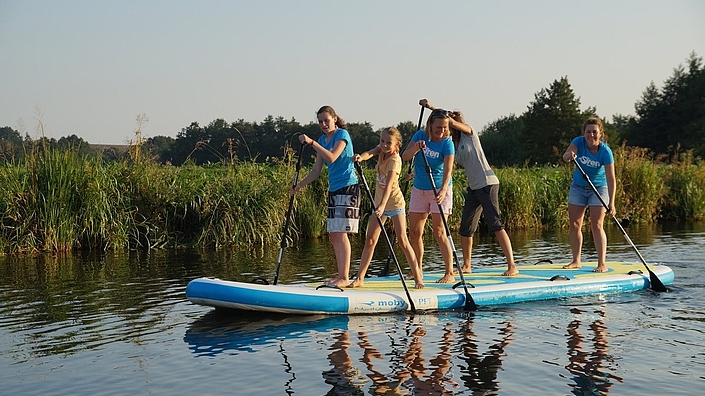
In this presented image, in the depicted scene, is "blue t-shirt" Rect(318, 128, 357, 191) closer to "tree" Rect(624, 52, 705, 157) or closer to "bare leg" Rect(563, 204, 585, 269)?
"bare leg" Rect(563, 204, 585, 269)

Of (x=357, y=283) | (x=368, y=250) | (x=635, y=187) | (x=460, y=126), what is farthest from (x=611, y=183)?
(x=635, y=187)

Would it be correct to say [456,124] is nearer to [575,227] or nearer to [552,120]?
[575,227]

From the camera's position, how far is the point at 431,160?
30.5 ft

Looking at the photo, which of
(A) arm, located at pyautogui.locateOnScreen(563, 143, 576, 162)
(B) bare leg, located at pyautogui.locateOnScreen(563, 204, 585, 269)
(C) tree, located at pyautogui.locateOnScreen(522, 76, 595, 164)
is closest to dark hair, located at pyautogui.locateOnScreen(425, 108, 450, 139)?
(A) arm, located at pyautogui.locateOnScreen(563, 143, 576, 162)

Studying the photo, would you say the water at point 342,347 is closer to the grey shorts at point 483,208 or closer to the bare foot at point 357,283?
the bare foot at point 357,283

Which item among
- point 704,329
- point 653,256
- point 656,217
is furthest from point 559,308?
point 656,217

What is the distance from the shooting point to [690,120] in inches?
2160

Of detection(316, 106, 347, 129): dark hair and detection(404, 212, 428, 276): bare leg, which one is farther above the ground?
detection(316, 106, 347, 129): dark hair

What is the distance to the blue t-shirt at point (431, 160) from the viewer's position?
30.0 feet

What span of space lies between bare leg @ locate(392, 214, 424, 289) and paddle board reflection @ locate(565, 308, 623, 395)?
1.79 meters

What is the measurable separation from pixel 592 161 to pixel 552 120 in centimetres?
4825

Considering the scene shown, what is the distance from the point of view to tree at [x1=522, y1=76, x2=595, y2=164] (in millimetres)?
55312

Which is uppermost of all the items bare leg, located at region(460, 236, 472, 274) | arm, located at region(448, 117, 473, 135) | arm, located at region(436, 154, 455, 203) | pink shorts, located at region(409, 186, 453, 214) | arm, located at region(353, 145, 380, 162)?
arm, located at region(448, 117, 473, 135)

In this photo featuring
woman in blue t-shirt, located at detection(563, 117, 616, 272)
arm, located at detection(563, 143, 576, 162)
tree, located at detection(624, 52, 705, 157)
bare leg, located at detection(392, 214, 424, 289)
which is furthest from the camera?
tree, located at detection(624, 52, 705, 157)
